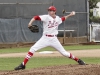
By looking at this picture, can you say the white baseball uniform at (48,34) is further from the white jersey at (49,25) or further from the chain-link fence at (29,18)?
the chain-link fence at (29,18)

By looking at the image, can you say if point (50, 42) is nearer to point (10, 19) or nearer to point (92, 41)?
point (10, 19)

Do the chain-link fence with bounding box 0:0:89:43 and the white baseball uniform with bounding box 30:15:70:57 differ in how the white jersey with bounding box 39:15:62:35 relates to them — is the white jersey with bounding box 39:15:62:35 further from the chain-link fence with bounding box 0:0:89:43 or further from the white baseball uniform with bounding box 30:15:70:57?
the chain-link fence with bounding box 0:0:89:43

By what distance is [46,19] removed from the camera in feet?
34.3

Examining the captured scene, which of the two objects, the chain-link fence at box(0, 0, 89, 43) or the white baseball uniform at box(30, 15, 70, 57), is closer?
the white baseball uniform at box(30, 15, 70, 57)

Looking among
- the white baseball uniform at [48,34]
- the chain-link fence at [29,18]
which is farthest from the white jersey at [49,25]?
A: the chain-link fence at [29,18]

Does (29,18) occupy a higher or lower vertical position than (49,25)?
lower

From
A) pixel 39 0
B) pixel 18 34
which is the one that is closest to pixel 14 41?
pixel 18 34

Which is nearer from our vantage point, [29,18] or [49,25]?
[49,25]

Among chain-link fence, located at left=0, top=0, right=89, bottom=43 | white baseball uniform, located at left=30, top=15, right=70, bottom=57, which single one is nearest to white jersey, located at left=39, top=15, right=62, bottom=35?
white baseball uniform, located at left=30, top=15, right=70, bottom=57

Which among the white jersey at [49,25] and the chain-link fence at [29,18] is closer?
the white jersey at [49,25]

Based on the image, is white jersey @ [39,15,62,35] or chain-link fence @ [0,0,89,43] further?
chain-link fence @ [0,0,89,43]

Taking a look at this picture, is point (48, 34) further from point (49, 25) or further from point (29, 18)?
point (29, 18)

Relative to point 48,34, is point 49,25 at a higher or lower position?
higher

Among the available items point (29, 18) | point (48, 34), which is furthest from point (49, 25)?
point (29, 18)
